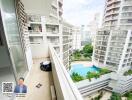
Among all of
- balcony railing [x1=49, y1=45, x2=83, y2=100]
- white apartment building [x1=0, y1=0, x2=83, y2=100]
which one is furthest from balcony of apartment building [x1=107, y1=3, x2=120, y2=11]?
balcony railing [x1=49, y1=45, x2=83, y2=100]

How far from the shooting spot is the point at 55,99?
136cm

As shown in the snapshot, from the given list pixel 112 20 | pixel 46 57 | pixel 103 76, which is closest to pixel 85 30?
pixel 112 20

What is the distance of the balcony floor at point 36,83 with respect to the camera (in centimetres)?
148

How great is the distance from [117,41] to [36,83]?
8.12 metres

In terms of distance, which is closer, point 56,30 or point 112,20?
point 56,30

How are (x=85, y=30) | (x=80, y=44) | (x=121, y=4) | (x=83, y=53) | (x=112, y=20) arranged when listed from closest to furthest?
(x=121, y=4), (x=112, y=20), (x=83, y=53), (x=80, y=44), (x=85, y=30)

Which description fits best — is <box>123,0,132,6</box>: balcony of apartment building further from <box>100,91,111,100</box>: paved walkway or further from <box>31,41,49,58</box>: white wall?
<box>31,41,49,58</box>: white wall

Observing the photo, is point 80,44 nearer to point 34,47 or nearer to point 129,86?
point 129,86

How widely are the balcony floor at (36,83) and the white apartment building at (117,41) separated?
7.63 metres

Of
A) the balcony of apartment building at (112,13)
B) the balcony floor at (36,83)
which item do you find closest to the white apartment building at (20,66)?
the balcony floor at (36,83)

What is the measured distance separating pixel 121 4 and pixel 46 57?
944cm

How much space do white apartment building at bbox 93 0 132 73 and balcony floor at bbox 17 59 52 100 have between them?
25.0ft

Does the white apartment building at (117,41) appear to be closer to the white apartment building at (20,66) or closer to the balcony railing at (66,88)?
the white apartment building at (20,66)

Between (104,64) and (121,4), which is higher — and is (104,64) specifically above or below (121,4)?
below
